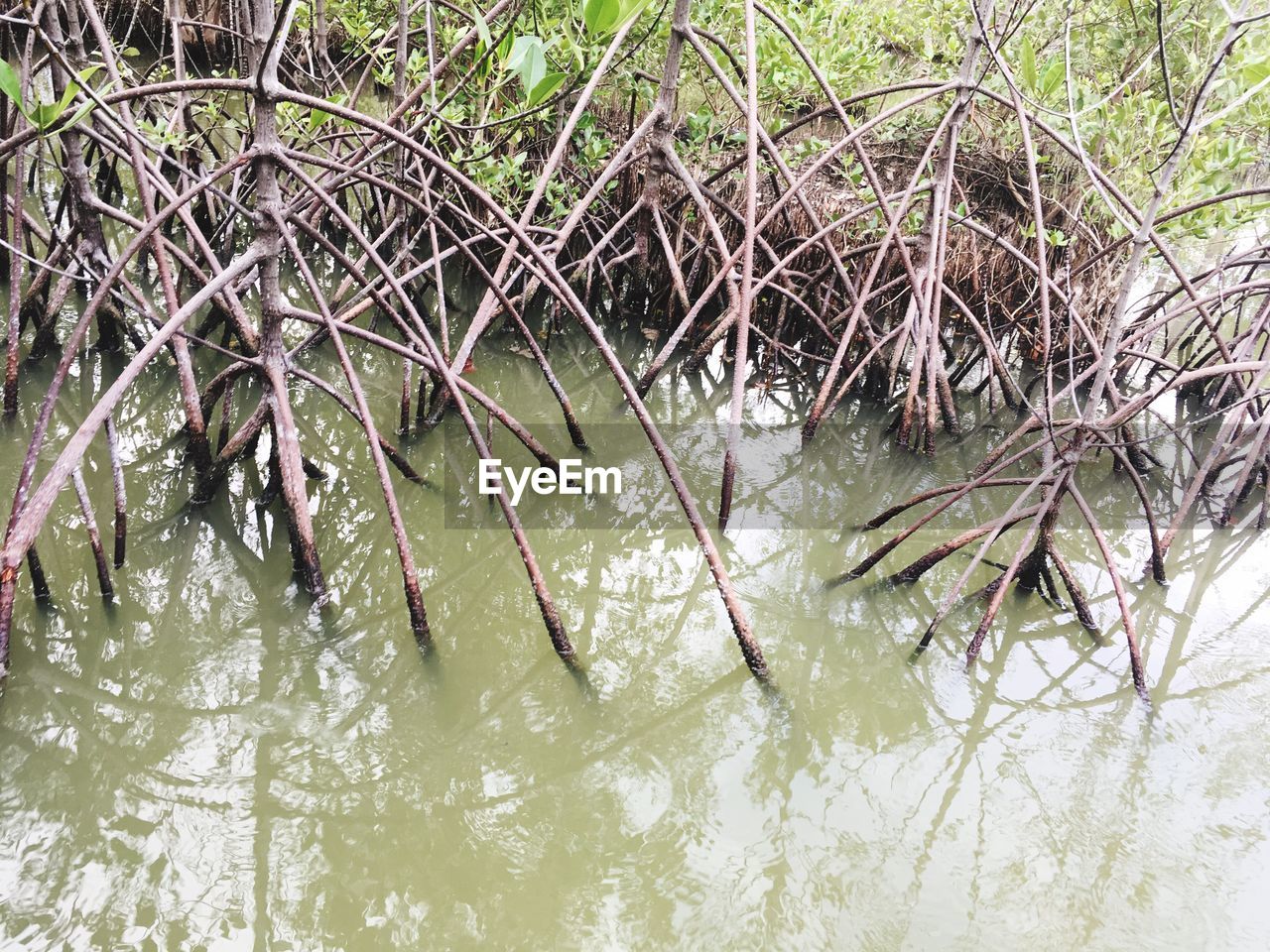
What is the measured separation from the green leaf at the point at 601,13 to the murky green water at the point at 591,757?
1.58m

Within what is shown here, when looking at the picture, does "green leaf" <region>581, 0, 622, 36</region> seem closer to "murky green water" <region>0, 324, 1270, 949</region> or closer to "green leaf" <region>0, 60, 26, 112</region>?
"green leaf" <region>0, 60, 26, 112</region>

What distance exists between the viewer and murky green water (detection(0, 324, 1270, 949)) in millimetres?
1675

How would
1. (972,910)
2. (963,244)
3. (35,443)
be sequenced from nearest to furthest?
(972,910) → (35,443) → (963,244)

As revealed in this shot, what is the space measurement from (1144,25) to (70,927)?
558 centimetres

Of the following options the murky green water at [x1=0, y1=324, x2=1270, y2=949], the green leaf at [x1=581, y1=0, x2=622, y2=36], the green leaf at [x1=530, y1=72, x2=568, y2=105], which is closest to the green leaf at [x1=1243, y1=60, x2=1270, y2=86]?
the murky green water at [x1=0, y1=324, x2=1270, y2=949]

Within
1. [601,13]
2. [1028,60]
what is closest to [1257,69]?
[1028,60]

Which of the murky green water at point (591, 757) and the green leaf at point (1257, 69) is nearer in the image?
the murky green water at point (591, 757)

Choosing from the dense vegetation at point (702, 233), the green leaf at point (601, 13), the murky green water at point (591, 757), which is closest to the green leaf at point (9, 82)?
the dense vegetation at point (702, 233)

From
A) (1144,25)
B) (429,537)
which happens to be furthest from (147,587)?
(1144,25)

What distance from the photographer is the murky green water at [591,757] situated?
65.9 inches

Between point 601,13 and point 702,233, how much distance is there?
1947mm

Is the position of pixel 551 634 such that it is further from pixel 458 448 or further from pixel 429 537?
pixel 458 448

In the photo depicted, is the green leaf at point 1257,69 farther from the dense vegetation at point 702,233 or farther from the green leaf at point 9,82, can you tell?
the green leaf at point 9,82

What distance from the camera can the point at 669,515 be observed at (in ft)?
10.4
